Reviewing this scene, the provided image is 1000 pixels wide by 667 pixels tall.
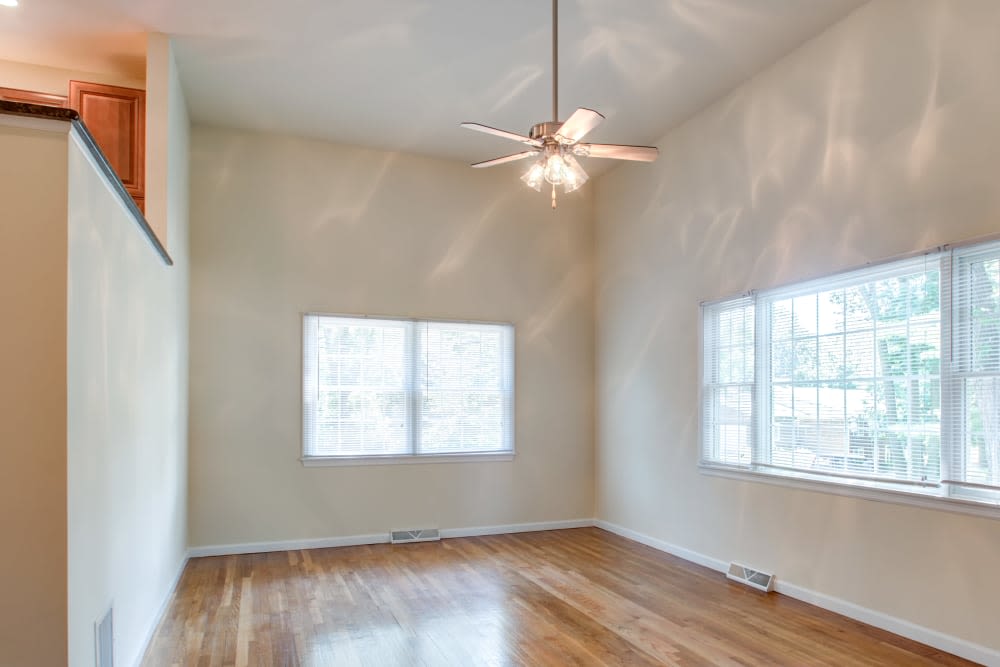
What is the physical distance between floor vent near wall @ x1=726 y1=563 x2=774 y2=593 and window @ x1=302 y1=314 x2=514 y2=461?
2.43m

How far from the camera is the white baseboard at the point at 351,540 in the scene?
5477 millimetres

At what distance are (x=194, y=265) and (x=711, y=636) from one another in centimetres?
467

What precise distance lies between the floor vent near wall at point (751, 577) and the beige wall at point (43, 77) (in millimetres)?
5648

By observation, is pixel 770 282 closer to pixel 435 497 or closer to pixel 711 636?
pixel 711 636

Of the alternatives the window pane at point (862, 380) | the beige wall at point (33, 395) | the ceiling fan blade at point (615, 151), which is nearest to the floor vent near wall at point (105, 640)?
the beige wall at point (33, 395)

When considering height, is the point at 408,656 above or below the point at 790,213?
below

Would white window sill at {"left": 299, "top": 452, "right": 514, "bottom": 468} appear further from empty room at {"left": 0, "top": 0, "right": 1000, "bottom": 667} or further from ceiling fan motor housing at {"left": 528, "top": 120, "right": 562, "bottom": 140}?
ceiling fan motor housing at {"left": 528, "top": 120, "right": 562, "bottom": 140}

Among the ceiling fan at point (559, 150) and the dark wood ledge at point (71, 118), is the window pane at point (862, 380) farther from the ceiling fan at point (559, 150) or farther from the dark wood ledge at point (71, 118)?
the dark wood ledge at point (71, 118)

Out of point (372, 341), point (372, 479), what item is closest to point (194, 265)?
point (372, 341)

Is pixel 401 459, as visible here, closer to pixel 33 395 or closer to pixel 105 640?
pixel 105 640

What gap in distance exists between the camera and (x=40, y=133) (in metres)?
2.07

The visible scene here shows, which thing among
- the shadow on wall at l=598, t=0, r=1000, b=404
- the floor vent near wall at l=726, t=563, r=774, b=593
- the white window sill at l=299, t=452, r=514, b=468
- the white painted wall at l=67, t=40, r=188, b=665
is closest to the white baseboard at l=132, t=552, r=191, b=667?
the white painted wall at l=67, t=40, r=188, b=665

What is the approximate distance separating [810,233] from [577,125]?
6.74ft

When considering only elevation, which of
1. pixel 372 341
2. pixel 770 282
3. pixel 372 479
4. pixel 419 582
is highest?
pixel 770 282
